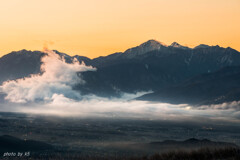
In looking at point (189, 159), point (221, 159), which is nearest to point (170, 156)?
point (189, 159)

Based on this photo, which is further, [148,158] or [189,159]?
[148,158]

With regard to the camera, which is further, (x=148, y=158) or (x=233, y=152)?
(x=148, y=158)

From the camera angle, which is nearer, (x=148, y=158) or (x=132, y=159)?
(x=148, y=158)

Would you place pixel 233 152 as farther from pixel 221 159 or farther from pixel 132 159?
pixel 132 159

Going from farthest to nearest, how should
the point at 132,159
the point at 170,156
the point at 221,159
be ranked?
the point at 132,159 → the point at 170,156 → the point at 221,159

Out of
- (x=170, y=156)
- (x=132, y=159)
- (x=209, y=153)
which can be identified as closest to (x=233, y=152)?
(x=209, y=153)

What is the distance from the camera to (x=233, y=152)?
229ft

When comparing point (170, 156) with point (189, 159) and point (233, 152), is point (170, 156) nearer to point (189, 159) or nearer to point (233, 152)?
point (189, 159)

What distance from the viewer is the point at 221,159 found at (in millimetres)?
66125

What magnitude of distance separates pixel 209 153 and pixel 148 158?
1037 centimetres

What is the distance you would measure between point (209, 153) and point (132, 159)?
1710 cm

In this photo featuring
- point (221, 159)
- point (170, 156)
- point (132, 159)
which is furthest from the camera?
point (132, 159)

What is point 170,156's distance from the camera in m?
72.2

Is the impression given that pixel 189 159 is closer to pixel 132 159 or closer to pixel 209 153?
pixel 209 153
